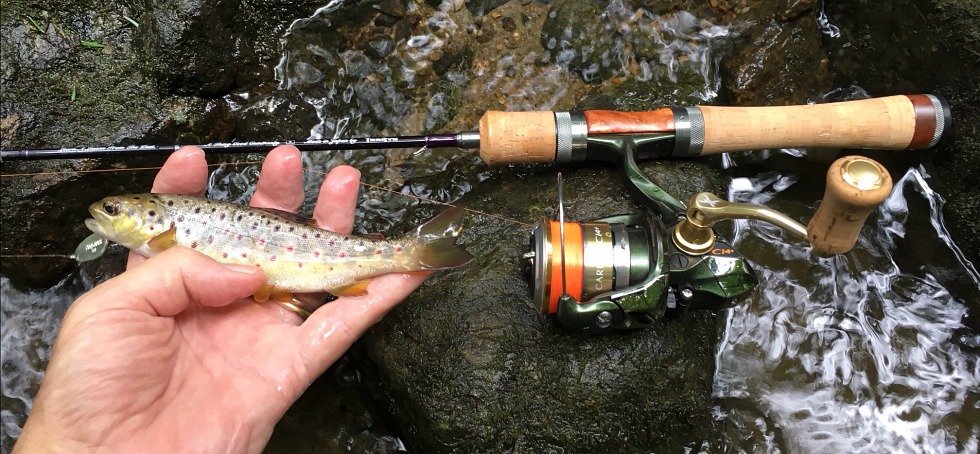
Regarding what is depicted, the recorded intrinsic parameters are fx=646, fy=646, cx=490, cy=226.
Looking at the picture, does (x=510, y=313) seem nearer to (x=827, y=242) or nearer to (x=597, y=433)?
(x=597, y=433)

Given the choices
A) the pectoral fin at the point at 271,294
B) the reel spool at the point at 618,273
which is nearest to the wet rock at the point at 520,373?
the reel spool at the point at 618,273

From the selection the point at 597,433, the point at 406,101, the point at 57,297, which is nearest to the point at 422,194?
the point at 406,101

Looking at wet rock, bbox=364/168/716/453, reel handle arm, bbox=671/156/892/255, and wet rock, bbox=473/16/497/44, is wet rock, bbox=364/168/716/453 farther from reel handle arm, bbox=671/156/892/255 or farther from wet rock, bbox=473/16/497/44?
wet rock, bbox=473/16/497/44

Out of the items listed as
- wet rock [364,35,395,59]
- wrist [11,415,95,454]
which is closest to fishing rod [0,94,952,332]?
wet rock [364,35,395,59]

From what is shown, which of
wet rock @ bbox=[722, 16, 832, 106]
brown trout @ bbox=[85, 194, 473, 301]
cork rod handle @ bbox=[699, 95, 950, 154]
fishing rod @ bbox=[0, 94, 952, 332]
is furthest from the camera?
wet rock @ bbox=[722, 16, 832, 106]


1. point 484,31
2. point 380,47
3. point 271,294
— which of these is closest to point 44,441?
point 271,294

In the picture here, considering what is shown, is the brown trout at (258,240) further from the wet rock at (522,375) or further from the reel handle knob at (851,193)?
the reel handle knob at (851,193)
